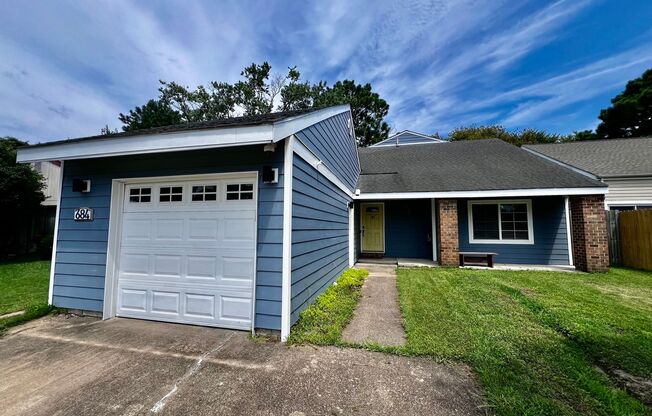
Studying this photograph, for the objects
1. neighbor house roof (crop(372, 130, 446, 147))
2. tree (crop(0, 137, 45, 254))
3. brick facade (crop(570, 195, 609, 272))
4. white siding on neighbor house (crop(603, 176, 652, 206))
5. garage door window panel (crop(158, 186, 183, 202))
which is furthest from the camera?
neighbor house roof (crop(372, 130, 446, 147))

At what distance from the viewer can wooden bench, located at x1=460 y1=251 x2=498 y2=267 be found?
8406mm

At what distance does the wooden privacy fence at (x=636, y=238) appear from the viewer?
7.97 metres

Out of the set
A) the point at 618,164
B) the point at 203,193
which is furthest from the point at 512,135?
the point at 203,193

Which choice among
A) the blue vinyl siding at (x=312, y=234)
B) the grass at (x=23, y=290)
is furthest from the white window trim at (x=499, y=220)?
the grass at (x=23, y=290)

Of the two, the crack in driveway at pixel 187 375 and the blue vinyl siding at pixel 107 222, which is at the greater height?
the blue vinyl siding at pixel 107 222

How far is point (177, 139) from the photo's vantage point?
3396 millimetres

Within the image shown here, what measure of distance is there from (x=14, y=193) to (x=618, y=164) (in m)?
24.9

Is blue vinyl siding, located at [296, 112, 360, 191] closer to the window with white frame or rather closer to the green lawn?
the window with white frame

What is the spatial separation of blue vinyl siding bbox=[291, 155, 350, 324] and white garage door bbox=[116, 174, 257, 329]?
1.97ft

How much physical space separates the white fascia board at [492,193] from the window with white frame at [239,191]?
18.8ft

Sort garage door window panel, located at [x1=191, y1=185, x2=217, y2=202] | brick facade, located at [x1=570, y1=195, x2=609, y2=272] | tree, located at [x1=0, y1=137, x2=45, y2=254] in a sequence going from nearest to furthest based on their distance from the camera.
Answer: garage door window panel, located at [x1=191, y1=185, x2=217, y2=202], brick facade, located at [x1=570, y1=195, x2=609, y2=272], tree, located at [x1=0, y1=137, x2=45, y2=254]

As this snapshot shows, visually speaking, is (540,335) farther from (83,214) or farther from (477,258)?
(83,214)

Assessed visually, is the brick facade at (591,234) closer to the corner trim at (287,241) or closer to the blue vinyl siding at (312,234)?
the blue vinyl siding at (312,234)

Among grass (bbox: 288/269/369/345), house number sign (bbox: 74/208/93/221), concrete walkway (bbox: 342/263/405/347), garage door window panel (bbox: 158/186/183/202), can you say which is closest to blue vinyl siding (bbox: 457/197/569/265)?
concrete walkway (bbox: 342/263/405/347)
